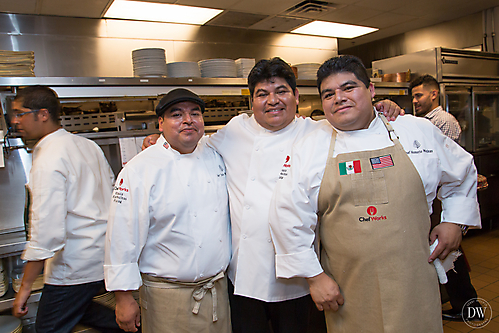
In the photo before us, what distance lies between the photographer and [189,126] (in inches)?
66.2

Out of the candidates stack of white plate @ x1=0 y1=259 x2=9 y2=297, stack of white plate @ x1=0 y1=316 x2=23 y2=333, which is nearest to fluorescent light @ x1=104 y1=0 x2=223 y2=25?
stack of white plate @ x1=0 y1=259 x2=9 y2=297

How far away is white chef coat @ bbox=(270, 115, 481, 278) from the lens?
1425 mm

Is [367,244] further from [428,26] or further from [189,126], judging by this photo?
[428,26]

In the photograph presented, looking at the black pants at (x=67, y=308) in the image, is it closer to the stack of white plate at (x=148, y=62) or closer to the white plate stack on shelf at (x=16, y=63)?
the white plate stack on shelf at (x=16, y=63)

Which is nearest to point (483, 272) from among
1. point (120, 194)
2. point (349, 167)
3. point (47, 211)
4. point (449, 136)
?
point (449, 136)

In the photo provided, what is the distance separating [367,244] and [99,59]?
11.6ft

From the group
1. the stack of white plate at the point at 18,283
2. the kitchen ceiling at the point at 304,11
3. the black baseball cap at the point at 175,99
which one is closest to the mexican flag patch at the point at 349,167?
the black baseball cap at the point at 175,99

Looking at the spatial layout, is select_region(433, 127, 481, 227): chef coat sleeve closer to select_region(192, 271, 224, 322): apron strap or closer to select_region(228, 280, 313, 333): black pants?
select_region(228, 280, 313, 333): black pants

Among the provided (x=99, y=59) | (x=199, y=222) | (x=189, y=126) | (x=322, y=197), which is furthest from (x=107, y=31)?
(x=322, y=197)

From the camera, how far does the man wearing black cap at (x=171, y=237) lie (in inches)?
62.1

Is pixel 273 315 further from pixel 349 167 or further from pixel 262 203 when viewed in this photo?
pixel 349 167

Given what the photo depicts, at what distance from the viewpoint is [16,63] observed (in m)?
2.56

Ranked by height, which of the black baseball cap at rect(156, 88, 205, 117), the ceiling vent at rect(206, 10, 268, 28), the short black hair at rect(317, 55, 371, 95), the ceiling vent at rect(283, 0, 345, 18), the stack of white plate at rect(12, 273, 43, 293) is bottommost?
the stack of white plate at rect(12, 273, 43, 293)

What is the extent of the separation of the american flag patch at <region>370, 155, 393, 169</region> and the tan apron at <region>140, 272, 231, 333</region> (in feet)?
2.87
